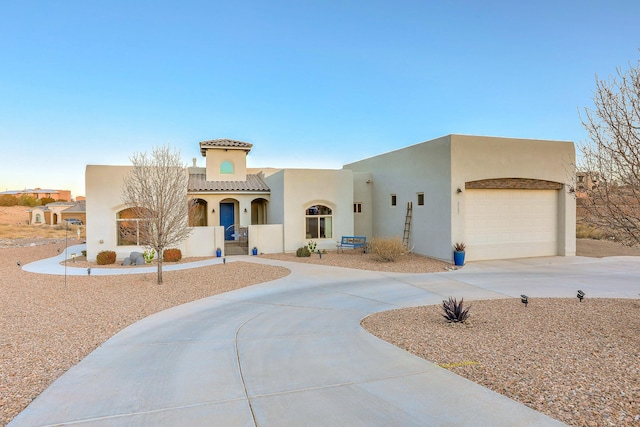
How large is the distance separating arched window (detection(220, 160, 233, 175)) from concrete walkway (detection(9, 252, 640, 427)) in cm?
1556

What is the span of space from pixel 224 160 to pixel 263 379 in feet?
67.7

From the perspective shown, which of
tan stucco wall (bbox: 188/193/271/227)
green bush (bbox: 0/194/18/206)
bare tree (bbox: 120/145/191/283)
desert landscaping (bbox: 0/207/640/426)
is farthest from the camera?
green bush (bbox: 0/194/18/206)

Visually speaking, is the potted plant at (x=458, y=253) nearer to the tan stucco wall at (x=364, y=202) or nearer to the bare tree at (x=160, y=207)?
the tan stucco wall at (x=364, y=202)

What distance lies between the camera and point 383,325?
23.6ft

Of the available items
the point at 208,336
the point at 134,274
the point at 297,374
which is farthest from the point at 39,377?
the point at 134,274

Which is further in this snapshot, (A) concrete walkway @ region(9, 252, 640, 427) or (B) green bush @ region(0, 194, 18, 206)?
(B) green bush @ region(0, 194, 18, 206)

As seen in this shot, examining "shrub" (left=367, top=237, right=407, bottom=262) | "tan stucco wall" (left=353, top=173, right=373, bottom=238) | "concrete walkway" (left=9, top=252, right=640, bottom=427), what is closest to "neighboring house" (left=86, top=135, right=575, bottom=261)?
"tan stucco wall" (left=353, top=173, right=373, bottom=238)

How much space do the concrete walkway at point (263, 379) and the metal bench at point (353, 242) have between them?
9.78 metres

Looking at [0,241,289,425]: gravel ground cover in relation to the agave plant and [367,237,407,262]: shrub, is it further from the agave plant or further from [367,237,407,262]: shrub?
the agave plant

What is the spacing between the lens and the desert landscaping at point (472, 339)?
4215mm

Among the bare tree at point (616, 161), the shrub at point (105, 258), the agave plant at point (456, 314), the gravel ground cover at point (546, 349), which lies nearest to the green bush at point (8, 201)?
the shrub at point (105, 258)

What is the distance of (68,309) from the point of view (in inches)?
341

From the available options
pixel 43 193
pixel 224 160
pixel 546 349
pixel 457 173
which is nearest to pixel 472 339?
pixel 546 349

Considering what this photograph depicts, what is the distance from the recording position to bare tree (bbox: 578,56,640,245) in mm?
6086
